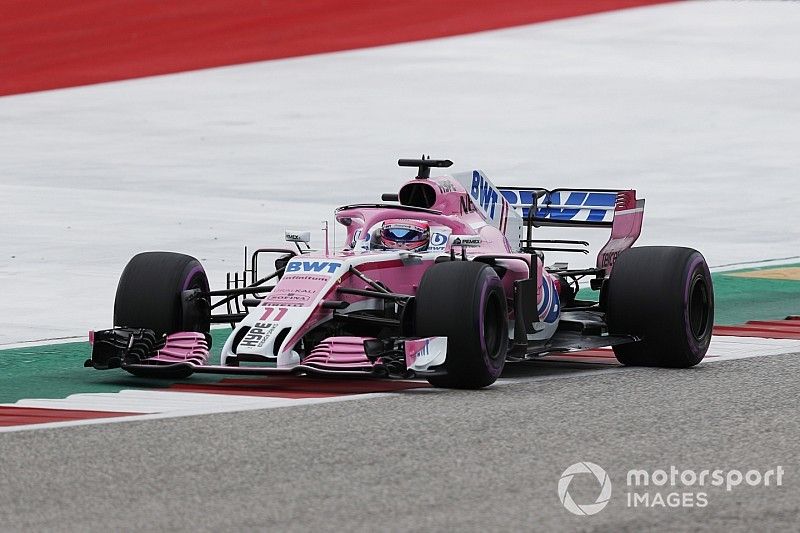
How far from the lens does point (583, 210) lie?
13.9m

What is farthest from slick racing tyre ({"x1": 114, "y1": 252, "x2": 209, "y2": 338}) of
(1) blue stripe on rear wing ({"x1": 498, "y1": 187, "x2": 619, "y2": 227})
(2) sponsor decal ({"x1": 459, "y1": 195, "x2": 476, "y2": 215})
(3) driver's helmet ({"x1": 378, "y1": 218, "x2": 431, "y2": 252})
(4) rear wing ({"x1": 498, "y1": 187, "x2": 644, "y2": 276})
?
(1) blue stripe on rear wing ({"x1": 498, "y1": 187, "x2": 619, "y2": 227})

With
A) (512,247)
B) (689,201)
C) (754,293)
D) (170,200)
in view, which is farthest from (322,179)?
(512,247)

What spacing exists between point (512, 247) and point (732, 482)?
4.81m

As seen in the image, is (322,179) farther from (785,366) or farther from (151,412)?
(151,412)

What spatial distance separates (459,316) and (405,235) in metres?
1.44

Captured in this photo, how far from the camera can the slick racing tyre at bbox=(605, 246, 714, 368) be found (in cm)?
1234

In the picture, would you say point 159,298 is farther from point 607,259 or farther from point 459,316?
point 607,259

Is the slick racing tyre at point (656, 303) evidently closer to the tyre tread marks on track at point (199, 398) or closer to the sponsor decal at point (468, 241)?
the sponsor decal at point (468, 241)

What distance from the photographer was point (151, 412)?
10.5m

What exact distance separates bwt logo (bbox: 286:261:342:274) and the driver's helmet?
743 millimetres

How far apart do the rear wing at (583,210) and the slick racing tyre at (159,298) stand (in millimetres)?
2643

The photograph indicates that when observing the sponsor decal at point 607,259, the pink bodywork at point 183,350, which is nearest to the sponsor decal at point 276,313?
the pink bodywork at point 183,350

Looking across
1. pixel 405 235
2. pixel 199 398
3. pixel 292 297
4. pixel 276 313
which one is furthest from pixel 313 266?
pixel 199 398

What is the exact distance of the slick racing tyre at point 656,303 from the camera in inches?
486
